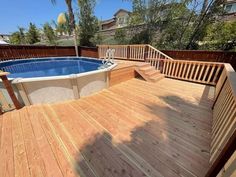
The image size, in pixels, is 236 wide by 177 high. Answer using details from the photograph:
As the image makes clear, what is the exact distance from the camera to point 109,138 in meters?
2.06

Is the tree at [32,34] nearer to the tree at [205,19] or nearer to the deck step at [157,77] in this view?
the deck step at [157,77]

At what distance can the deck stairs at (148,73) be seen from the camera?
15.9 feet

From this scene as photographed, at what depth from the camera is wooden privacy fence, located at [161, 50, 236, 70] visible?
4450mm

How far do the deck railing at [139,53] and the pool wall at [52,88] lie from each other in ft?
10.6

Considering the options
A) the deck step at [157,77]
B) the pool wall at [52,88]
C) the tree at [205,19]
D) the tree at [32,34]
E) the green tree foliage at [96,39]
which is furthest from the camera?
the tree at [32,34]

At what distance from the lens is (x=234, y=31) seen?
5445 millimetres

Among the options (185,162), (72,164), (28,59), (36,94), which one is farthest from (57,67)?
(185,162)

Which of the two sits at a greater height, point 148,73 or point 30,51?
point 30,51

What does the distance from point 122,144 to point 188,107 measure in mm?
2138

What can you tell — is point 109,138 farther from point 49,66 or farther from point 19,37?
A: point 19,37

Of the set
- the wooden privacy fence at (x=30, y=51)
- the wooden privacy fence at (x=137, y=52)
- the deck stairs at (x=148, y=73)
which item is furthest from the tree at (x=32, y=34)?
the deck stairs at (x=148, y=73)

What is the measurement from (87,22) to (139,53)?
7146mm

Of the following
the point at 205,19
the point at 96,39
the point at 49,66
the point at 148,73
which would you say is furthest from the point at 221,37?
the point at 49,66

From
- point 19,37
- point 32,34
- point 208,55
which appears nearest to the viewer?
point 208,55
